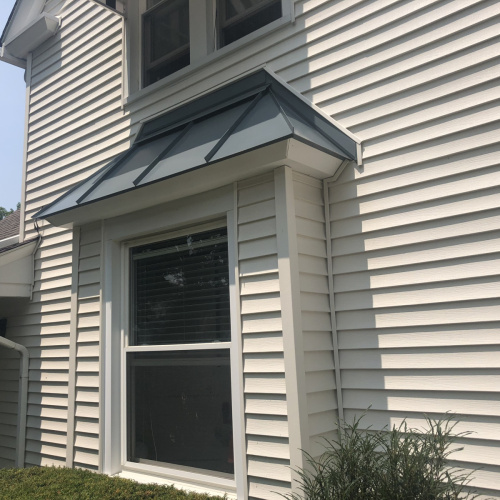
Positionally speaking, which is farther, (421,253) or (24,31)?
(24,31)

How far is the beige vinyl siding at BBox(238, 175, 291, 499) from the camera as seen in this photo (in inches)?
129

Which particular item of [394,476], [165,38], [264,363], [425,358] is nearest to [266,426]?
[264,363]

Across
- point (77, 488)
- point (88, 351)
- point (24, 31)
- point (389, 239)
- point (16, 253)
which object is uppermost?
point (24, 31)

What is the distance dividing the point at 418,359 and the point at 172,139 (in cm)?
279

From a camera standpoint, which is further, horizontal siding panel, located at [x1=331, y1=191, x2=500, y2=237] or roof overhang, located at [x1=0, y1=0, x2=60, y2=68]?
roof overhang, located at [x1=0, y1=0, x2=60, y2=68]

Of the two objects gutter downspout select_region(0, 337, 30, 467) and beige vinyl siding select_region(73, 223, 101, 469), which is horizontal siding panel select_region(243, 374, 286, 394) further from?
gutter downspout select_region(0, 337, 30, 467)

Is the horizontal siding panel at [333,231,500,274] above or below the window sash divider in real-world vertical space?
above

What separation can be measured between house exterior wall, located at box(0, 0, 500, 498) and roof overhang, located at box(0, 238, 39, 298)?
3.83 m

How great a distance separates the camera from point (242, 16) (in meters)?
4.78

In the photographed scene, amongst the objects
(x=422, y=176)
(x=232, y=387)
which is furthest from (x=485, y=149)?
(x=232, y=387)

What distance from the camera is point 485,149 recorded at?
306cm

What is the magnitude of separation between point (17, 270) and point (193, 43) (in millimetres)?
3547

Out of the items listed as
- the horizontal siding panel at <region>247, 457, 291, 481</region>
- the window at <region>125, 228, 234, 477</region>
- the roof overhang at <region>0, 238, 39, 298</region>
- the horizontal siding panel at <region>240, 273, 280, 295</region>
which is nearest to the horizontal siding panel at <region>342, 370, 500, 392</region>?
the horizontal siding panel at <region>247, 457, 291, 481</region>

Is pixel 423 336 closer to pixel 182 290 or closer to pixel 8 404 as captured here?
pixel 182 290
